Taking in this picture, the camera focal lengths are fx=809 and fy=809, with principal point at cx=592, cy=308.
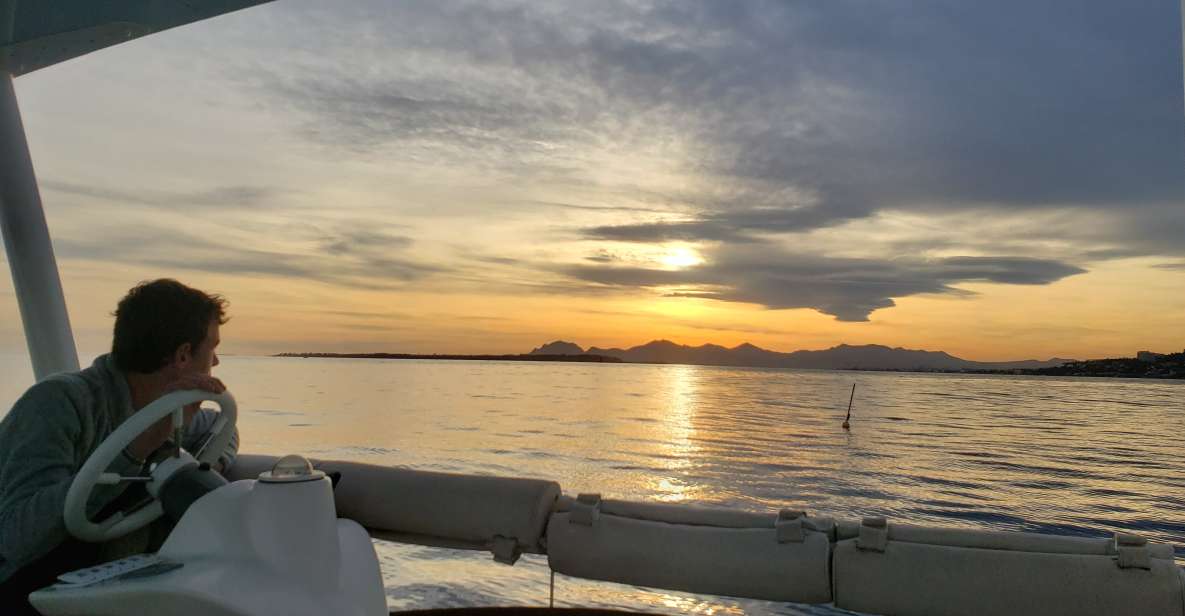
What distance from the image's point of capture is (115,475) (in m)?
1.21

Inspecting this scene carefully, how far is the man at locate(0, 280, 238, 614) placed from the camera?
1.31 metres

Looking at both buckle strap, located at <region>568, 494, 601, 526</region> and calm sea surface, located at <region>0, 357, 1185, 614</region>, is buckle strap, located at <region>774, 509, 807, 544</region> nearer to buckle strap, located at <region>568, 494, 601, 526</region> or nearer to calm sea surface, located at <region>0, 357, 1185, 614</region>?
buckle strap, located at <region>568, 494, 601, 526</region>

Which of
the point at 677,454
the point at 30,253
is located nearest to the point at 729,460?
the point at 677,454

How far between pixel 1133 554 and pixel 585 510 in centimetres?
97

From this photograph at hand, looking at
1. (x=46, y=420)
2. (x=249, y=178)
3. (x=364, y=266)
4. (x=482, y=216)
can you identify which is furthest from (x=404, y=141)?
(x=364, y=266)

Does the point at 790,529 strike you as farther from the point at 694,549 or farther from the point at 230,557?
the point at 230,557

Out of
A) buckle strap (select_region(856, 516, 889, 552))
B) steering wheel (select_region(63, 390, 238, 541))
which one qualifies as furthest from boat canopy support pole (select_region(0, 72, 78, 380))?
buckle strap (select_region(856, 516, 889, 552))

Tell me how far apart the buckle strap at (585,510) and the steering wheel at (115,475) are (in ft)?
2.24

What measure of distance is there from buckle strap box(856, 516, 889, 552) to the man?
3.77ft

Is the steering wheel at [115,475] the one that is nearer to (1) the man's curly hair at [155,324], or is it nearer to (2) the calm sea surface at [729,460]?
(1) the man's curly hair at [155,324]

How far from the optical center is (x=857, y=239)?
1674 inches

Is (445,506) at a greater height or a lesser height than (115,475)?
lesser

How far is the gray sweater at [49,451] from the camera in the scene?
51.3 inches

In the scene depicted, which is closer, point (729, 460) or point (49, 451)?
point (49, 451)
